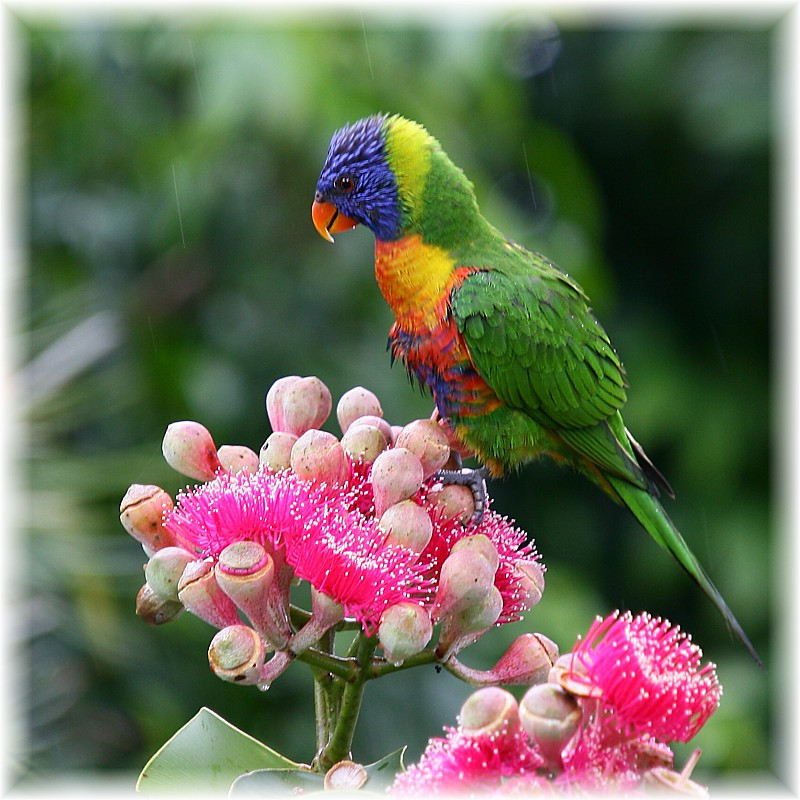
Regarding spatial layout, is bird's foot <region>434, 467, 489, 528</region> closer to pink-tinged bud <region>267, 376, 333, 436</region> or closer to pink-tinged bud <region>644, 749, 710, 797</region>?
pink-tinged bud <region>267, 376, 333, 436</region>

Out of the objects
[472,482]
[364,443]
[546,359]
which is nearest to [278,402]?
[364,443]

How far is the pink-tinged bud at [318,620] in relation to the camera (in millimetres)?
1010

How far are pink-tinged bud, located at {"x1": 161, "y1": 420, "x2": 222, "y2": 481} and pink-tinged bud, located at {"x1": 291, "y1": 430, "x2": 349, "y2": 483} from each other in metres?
0.14

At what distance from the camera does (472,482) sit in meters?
1.27

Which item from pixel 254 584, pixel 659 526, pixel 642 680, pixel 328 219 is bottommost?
pixel 659 526

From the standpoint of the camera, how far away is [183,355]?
3.25 meters

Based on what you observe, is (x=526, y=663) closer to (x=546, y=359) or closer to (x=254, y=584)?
(x=254, y=584)

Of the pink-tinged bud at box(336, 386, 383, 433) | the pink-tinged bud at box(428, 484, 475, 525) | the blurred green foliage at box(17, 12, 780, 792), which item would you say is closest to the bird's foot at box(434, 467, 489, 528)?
the pink-tinged bud at box(428, 484, 475, 525)

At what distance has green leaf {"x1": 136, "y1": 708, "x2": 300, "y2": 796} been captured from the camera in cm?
101

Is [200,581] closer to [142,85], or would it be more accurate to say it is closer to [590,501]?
[142,85]

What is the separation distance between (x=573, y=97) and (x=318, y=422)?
10.2 ft

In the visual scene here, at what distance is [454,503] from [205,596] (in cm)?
30

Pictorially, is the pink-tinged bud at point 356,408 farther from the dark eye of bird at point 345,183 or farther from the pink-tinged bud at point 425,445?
the dark eye of bird at point 345,183

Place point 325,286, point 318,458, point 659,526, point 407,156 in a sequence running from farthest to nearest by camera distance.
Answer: point 325,286, point 407,156, point 659,526, point 318,458
